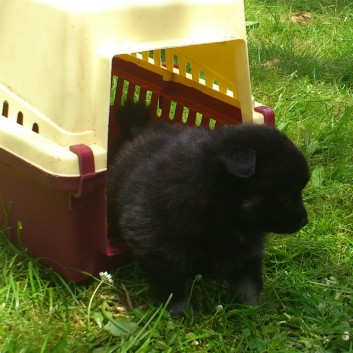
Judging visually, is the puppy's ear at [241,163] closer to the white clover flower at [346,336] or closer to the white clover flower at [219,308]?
the white clover flower at [219,308]

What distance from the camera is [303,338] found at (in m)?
2.30

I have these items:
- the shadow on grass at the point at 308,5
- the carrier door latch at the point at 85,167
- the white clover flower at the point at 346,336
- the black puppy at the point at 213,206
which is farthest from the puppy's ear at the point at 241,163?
the shadow on grass at the point at 308,5

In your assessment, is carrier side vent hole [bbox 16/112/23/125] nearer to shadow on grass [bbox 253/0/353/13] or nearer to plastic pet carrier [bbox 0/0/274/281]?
plastic pet carrier [bbox 0/0/274/281]

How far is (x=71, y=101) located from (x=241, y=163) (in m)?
0.63

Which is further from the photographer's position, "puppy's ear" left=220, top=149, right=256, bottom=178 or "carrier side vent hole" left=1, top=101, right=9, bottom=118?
"carrier side vent hole" left=1, top=101, right=9, bottom=118

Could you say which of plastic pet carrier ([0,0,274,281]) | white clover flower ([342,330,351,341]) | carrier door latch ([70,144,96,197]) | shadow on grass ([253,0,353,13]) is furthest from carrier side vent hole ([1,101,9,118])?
shadow on grass ([253,0,353,13])

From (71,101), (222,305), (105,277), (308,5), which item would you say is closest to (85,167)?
(71,101)

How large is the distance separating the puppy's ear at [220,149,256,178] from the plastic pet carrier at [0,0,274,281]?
0.45 metres

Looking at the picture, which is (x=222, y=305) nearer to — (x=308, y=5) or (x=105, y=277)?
(x=105, y=277)

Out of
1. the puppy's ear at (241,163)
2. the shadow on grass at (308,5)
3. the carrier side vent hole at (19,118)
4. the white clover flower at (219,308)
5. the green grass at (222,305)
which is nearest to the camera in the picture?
the puppy's ear at (241,163)

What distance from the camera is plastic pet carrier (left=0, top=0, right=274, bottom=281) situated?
2295 mm

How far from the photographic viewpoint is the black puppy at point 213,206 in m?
2.21

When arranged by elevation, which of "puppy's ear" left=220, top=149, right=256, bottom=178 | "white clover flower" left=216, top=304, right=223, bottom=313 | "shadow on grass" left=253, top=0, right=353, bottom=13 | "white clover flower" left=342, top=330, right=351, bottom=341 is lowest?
"white clover flower" left=216, top=304, right=223, bottom=313

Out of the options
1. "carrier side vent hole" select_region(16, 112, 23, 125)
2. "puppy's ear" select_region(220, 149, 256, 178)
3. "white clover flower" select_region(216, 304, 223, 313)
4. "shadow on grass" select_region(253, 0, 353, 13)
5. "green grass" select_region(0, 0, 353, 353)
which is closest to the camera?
"puppy's ear" select_region(220, 149, 256, 178)
